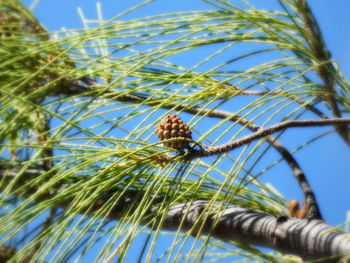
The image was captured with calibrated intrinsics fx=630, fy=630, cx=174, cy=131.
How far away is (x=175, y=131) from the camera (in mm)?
629

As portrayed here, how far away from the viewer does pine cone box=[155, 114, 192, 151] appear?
2.06 ft

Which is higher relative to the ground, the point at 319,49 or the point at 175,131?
the point at 319,49

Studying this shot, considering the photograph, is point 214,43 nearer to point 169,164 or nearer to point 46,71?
point 169,164

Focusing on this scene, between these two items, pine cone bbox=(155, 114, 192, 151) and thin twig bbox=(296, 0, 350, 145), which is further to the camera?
thin twig bbox=(296, 0, 350, 145)

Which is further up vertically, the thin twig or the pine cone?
the thin twig

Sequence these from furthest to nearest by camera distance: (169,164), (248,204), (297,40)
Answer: (248,204)
(297,40)
(169,164)

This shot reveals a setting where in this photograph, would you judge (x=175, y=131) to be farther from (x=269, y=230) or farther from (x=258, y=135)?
(x=269, y=230)

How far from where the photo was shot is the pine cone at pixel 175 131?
0.63 m

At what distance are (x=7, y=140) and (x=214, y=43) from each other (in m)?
0.48

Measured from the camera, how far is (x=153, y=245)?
583 millimetres

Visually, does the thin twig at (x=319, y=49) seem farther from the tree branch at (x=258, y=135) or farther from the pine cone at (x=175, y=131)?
the pine cone at (x=175, y=131)

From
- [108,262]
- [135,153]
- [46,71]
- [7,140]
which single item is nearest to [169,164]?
[135,153]

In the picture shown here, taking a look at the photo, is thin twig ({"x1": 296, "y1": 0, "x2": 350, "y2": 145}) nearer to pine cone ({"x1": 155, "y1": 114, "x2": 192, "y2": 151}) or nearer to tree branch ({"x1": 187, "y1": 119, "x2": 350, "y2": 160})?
tree branch ({"x1": 187, "y1": 119, "x2": 350, "y2": 160})

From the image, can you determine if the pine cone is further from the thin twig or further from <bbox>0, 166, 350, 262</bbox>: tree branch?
the thin twig
